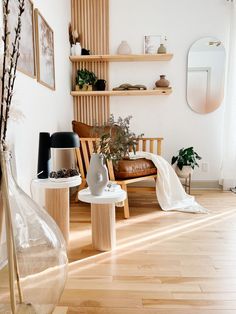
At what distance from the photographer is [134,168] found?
2381 mm

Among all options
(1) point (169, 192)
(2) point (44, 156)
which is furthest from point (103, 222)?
(1) point (169, 192)

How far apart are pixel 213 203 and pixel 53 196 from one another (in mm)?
1775

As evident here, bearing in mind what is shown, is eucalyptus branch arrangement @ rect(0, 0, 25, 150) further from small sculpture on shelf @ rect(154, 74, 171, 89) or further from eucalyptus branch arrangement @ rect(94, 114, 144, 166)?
small sculpture on shelf @ rect(154, 74, 171, 89)

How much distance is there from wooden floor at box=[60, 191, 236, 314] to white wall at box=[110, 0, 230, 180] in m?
1.29

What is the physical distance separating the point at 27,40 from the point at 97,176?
1.10 meters

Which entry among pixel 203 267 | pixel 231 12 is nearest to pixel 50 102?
pixel 203 267

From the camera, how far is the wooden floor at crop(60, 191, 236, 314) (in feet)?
3.80

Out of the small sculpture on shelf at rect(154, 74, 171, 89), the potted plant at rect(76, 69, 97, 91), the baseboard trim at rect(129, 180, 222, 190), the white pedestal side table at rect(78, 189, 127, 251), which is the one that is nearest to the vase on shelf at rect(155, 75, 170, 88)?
the small sculpture on shelf at rect(154, 74, 171, 89)

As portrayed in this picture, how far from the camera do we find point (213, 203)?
271 cm

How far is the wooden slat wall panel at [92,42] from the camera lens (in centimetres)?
A: 323

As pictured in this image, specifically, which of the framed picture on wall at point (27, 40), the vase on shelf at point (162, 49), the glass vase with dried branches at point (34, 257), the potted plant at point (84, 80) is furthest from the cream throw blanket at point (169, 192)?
the glass vase with dried branches at point (34, 257)

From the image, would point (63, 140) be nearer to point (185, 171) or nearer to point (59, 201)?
point (59, 201)

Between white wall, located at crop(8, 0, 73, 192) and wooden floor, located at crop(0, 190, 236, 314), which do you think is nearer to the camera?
wooden floor, located at crop(0, 190, 236, 314)

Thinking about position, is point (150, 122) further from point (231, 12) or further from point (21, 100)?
point (21, 100)
